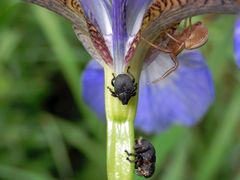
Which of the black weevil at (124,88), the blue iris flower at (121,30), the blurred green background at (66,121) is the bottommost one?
the blurred green background at (66,121)

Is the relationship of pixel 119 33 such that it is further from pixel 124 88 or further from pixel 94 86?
pixel 94 86

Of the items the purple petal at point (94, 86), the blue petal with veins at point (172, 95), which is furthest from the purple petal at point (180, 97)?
the purple petal at point (94, 86)

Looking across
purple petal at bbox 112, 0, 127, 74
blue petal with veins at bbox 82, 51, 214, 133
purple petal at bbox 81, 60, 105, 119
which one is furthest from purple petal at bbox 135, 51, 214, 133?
purple petal at bbox 112, 0, 127, 74

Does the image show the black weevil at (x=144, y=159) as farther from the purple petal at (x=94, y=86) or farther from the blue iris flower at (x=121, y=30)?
the purple petal at (x=94, y=86)

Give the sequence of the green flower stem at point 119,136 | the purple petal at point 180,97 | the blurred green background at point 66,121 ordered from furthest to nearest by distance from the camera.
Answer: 1. the blurred green background at point 66,121
2. the purple petal at point 180,97
3. the green flower stem at point 119,136

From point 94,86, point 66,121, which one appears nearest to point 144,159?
point 94,86

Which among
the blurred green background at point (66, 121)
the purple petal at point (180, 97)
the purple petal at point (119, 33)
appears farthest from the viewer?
the blurred green background at point (66, 121)
